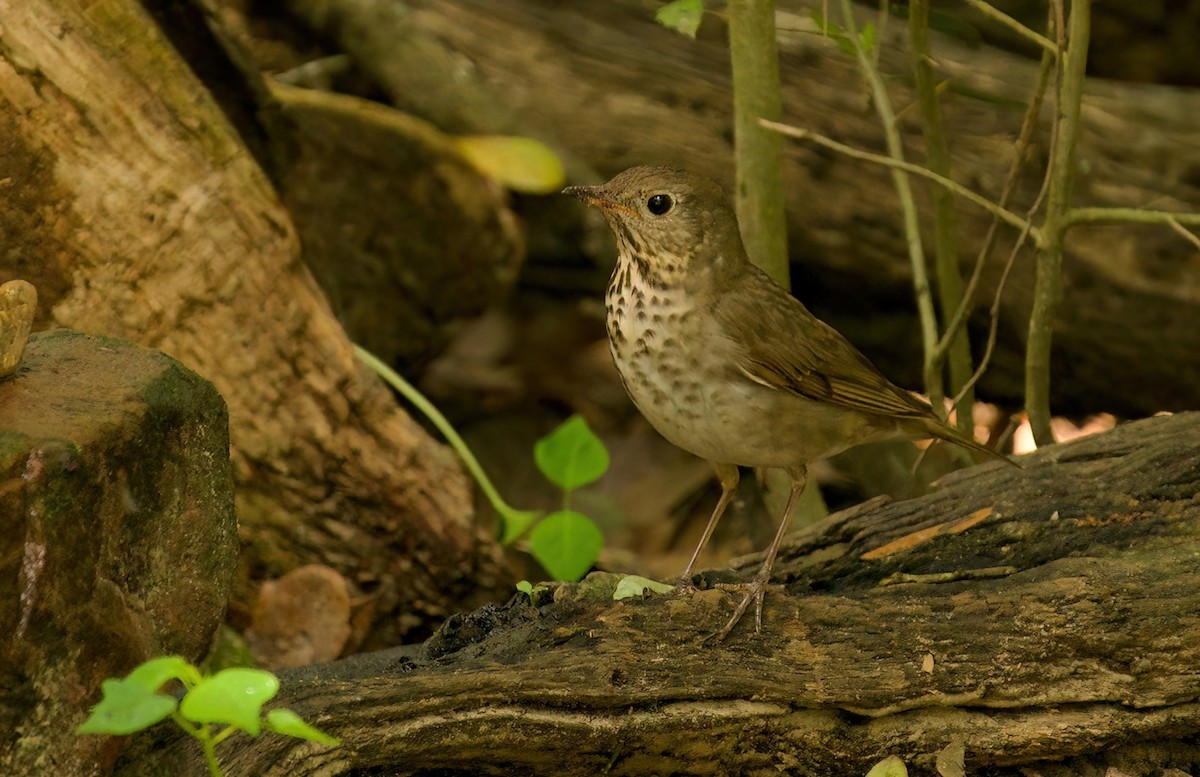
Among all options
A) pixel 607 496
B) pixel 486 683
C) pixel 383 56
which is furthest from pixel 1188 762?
pixel 383 56

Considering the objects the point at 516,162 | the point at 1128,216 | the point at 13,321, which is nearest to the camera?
the point at 13,321

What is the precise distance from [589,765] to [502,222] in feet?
13.3

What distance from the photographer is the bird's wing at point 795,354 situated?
366 cm

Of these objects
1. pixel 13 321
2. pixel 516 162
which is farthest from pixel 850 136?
pixel 13 321

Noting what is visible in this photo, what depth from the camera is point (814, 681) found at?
3033 mm

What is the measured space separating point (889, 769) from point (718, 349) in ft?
3.87

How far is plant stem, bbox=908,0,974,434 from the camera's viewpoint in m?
4.52

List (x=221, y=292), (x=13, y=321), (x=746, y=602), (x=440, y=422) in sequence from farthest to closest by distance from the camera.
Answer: (x=440, y=422)
(x=221, y=292)
(x=746, y=602)
(x=13, y=321)

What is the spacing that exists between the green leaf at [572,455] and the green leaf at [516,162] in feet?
4.55

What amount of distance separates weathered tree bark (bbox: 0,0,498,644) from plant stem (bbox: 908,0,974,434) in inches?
70.5

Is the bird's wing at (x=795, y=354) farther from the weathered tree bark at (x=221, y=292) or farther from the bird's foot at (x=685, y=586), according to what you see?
the weathered tree bark at (x=221, y=292)

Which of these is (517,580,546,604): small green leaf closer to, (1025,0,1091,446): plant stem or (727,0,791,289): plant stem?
(727,0,791,289): plant stem

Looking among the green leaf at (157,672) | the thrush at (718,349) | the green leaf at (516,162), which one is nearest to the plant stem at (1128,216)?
the thrush at (718,349)

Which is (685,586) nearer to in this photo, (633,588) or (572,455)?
(633,588)
